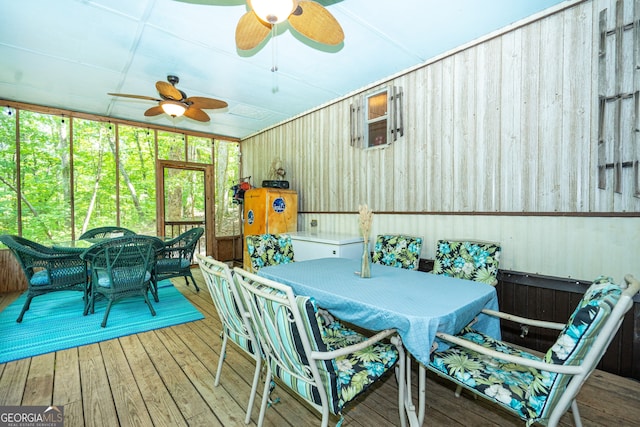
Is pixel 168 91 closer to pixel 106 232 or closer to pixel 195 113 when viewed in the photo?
pixel 195 113

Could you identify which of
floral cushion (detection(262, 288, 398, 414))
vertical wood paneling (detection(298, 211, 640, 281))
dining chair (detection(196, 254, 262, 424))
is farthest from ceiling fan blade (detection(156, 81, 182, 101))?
vertical wood paneling (detection(298, 211, 640, 281))

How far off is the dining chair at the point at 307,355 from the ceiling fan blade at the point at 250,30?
5.88 feet

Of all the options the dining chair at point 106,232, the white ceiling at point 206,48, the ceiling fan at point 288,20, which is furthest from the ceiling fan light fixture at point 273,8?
the dining chair at point 106,232

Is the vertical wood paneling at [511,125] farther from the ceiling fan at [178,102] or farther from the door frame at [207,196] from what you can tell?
the door frame at [207,196]

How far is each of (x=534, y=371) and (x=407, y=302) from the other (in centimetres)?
69

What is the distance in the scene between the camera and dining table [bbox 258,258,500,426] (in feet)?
4.44

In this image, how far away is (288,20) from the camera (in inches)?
80.3

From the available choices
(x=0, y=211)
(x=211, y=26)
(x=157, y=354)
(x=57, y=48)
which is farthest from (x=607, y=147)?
(x=0, y=211)

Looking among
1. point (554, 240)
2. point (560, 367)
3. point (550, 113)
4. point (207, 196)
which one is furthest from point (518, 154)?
point (207, 196)

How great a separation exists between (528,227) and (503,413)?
5.14ft

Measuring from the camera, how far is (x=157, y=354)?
2506 mm

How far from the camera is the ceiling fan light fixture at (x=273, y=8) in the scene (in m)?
1.69

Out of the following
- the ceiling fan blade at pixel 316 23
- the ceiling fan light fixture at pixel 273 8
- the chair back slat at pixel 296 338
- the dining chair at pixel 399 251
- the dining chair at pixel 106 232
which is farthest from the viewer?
the dining chair at pixel 106 232

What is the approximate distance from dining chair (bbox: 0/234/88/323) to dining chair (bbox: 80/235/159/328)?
0.65 feet
